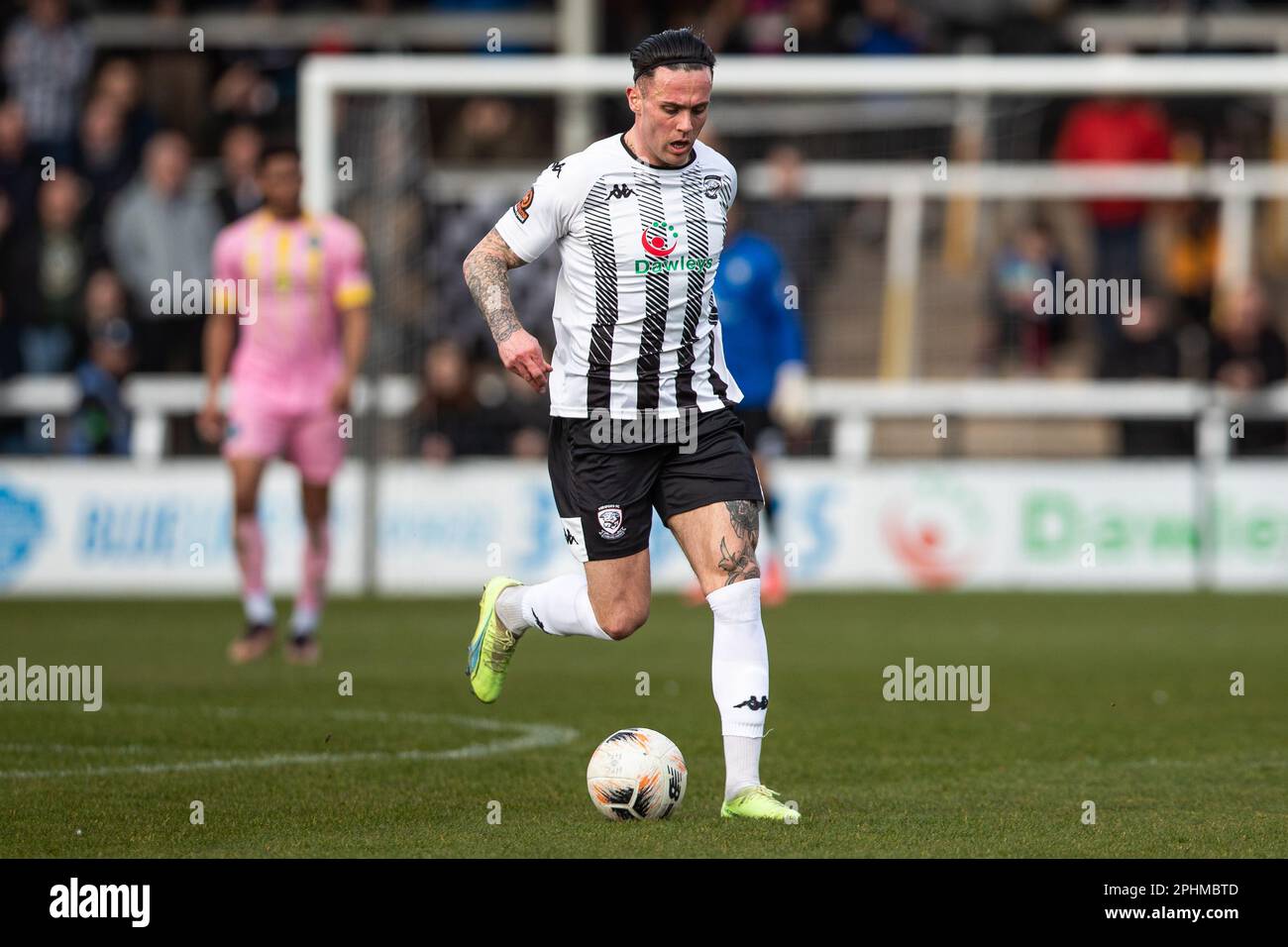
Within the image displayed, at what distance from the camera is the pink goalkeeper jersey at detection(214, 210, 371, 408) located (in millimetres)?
11633

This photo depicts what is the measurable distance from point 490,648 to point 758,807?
1.49m

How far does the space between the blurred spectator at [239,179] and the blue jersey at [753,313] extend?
470 cm

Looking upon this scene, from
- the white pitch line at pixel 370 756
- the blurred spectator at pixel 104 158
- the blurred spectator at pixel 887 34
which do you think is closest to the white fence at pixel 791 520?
the blurred spectator at pixel 104 158

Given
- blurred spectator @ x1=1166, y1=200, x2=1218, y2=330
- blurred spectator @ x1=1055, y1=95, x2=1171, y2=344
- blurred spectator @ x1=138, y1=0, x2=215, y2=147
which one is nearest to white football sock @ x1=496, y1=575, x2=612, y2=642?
blurred spectator @ x1=1055, y1=95, x2=1171, y2=344

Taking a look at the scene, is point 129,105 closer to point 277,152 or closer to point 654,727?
point 277,152

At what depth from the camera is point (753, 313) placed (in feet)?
45.7

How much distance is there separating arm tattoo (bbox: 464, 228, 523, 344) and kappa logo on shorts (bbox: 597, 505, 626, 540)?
0.66 m

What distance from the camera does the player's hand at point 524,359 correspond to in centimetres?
647

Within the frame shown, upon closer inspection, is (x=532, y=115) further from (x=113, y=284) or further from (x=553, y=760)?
(x=553, y=760)

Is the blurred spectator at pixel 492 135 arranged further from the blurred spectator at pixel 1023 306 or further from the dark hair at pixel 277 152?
the dark hair at pixel 277 152

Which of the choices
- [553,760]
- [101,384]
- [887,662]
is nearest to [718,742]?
[553,760]

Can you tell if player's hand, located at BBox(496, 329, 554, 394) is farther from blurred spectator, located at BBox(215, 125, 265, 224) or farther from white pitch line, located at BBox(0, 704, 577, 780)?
blurred spectator, located at BBox(215, 125, 265, 224)

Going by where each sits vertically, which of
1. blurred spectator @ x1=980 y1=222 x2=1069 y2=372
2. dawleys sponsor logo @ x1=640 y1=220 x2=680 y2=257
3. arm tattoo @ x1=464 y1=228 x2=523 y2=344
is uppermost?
blurred spectator @ x1=980 y1=222 x2=1069 y2=372

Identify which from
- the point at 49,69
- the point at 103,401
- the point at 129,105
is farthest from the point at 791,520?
the point at 49,69
